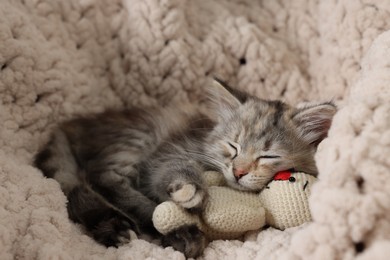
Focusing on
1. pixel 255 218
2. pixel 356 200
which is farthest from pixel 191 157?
pixel 356 200

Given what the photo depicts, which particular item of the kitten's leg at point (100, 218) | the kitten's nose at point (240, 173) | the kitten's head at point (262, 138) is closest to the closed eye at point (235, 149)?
the kitten's head at point (262, 138)

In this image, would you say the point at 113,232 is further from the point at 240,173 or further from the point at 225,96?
the point at 225,96

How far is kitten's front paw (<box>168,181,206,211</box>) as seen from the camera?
1.49 meters

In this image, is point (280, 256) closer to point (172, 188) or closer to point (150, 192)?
point (172, 188)

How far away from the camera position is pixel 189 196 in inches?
58.7

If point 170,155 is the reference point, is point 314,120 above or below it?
above

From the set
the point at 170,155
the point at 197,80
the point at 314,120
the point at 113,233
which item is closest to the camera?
the point at 113,233

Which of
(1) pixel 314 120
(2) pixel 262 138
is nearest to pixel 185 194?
(2) pixel 262 138

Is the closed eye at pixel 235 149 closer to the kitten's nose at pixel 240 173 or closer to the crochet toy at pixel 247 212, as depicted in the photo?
the kitten's nose at pixel 240 173

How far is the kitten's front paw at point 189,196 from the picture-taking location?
1494mm

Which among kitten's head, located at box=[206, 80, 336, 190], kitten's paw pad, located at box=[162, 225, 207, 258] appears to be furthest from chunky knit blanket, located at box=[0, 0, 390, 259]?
kitten's head, located at box=[206, 80, 336, 190]

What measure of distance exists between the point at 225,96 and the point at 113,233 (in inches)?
28.9

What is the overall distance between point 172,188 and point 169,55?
77cm

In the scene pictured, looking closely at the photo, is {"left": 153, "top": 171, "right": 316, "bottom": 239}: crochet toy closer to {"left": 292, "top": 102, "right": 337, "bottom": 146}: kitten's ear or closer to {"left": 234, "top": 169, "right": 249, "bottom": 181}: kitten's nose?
{"left": 234, "top": 169, "right": 249, "bottom": 181}: kitten's nose
